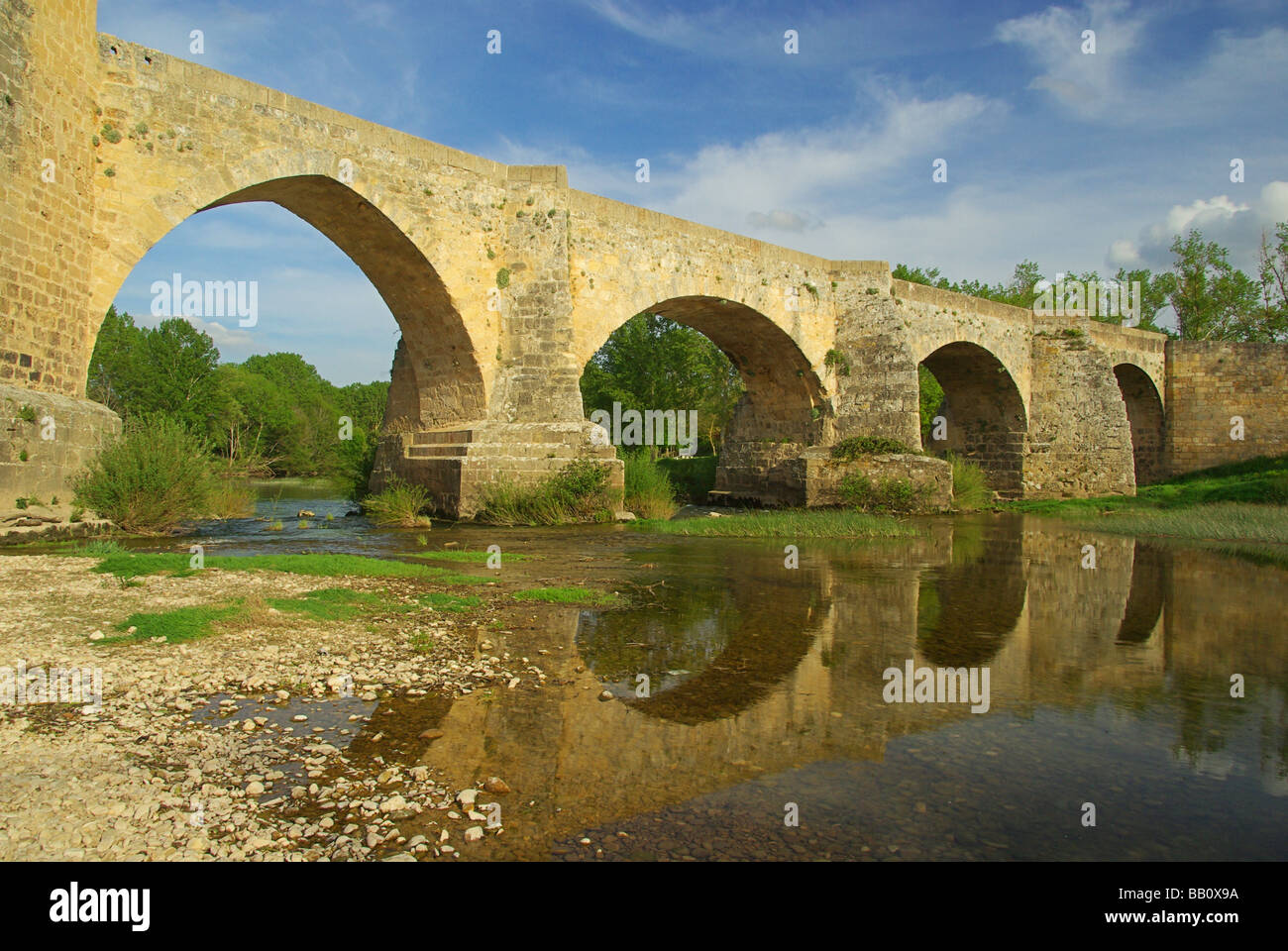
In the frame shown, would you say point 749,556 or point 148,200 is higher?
point 148,200

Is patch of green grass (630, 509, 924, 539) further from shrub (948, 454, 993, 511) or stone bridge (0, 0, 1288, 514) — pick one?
shrub (948, 454, 993, 511)

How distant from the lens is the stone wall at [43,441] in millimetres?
8266

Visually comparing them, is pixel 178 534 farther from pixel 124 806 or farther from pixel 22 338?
pixel 124 806

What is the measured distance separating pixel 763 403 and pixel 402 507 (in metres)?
10.5

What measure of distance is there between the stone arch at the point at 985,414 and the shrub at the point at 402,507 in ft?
49.5

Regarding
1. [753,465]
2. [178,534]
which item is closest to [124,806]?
[178,534]

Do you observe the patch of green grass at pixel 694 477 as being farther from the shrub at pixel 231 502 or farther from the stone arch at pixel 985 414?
the shrub at pixel 231 502

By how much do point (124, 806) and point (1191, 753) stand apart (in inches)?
166

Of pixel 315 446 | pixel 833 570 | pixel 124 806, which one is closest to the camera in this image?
pixel 124 806

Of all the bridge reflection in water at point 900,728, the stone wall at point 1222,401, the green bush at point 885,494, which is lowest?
the bridge reflection in water at point 900,728

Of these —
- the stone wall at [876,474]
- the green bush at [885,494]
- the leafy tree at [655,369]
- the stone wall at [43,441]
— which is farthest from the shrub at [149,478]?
the leafy tree at [655,369]

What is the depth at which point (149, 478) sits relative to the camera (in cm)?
980

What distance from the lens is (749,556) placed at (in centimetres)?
1024

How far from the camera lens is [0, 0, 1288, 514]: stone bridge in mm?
9070
